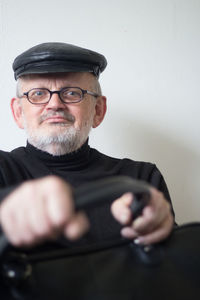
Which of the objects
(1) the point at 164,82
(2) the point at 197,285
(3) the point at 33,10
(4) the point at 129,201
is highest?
(3) the point at 33,10

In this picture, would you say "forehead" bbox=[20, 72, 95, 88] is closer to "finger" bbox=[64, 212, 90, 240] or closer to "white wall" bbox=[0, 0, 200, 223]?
"white wall" bbox=[0, 0, 200, 223]

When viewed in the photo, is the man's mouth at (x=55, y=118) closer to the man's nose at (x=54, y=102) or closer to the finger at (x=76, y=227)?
the man's nose at (x=54, y=102)

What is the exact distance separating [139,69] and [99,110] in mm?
226

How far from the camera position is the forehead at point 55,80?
2.33 ft

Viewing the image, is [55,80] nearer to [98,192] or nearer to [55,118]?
[55,118]

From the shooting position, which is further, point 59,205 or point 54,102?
point 54,102

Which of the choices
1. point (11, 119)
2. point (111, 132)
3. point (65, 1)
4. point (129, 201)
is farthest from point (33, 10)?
point (129, 201)

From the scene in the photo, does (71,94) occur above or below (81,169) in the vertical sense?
above

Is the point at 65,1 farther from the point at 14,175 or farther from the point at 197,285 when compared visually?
the point at 197,285

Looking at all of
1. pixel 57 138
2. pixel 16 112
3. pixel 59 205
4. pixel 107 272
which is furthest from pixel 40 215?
pixel 16 112

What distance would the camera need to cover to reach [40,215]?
25 cm

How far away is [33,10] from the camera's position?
0.89 m

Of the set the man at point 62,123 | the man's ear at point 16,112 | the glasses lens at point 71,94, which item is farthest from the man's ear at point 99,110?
the man's ear at point 16,112

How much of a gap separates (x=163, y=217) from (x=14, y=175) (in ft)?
1.26
